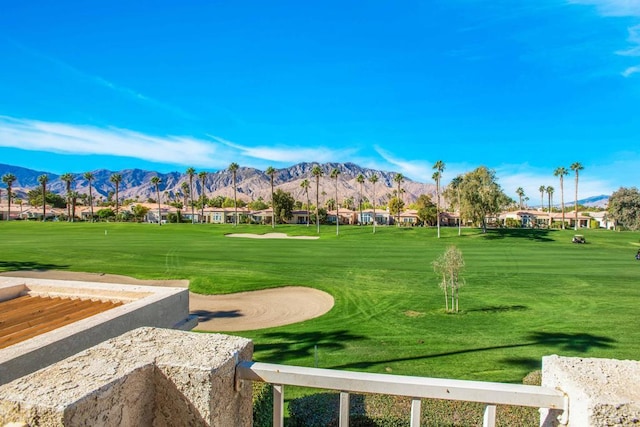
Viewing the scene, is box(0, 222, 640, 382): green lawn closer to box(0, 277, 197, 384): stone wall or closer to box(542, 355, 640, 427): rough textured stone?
box(0, 277, 197, 384): stone wall

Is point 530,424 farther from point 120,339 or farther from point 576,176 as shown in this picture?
point 576,176

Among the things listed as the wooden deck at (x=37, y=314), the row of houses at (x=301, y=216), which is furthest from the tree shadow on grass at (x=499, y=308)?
the row of houses at (x=301, y=216)

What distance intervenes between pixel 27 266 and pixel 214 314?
57.1ft

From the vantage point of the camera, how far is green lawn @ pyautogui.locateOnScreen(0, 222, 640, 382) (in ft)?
39.4

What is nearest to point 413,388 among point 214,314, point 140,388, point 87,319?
point 140,388

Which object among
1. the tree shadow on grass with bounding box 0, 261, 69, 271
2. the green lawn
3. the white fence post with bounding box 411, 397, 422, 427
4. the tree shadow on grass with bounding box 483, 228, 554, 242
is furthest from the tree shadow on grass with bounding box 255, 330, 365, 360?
the tree shadow on grass with bounding box 483, 228, 554, 242

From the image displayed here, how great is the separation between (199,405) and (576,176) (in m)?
104

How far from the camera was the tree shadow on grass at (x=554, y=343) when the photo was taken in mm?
11766

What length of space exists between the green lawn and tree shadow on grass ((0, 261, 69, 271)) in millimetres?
114

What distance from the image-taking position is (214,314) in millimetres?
16875

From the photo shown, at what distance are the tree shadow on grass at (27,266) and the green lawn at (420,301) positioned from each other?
0.37 ft

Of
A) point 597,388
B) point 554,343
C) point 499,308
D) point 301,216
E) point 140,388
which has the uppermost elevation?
point 301,216

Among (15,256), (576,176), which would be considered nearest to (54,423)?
(15,256)

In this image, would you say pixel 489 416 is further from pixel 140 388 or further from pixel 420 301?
pixel 420 301
